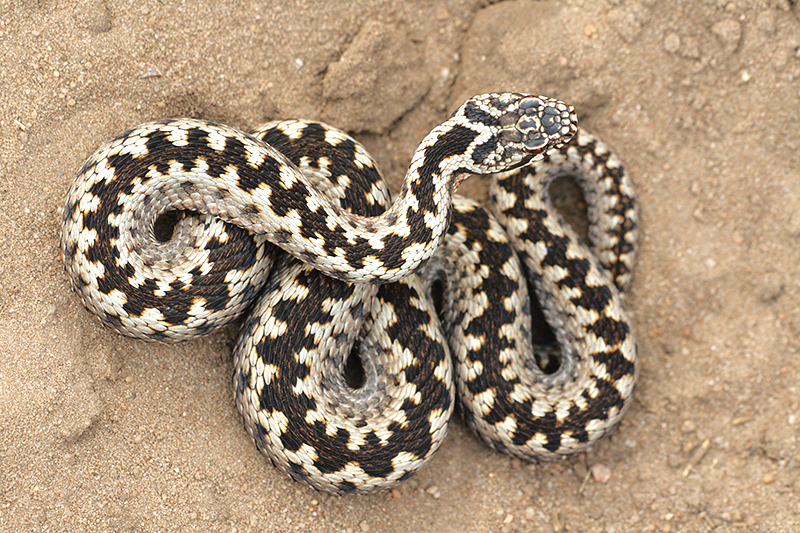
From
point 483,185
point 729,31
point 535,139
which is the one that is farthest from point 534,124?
point 729,31

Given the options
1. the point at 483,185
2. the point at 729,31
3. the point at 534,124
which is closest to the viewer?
the point at 534,124

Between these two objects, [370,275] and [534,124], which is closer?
[370,275]

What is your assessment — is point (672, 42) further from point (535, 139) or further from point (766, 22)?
point (535, 139)

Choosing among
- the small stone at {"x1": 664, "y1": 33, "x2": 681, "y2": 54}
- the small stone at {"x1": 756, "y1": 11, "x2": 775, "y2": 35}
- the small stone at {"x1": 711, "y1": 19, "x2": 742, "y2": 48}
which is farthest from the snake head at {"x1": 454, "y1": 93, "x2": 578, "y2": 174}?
the small stone at {"x1": 756, "y1": 11, "x2": 775, "y2": 35}

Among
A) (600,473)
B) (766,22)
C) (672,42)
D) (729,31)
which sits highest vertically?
(766,22)

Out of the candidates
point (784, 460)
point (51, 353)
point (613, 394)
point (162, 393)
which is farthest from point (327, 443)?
point (784, 460)

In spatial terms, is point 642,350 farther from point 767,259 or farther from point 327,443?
point 327,443
